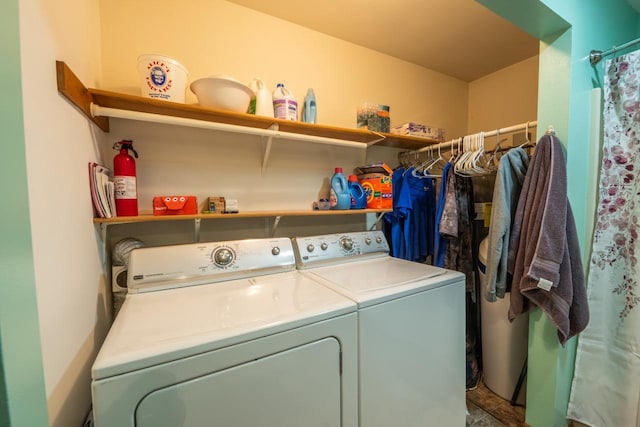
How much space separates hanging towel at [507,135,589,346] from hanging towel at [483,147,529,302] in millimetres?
51

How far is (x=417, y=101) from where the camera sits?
91.1 inches

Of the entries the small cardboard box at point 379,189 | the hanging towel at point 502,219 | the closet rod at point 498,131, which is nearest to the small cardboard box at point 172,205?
the small cardboard box at point 379,189

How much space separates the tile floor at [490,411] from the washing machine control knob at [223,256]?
1.73 meters

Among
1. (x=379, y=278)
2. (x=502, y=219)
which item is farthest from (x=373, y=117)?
(x=379, y=278)

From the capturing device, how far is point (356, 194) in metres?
1.84

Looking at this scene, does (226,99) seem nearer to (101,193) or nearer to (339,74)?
(101,193)

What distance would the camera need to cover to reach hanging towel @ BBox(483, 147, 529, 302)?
1.33 meters

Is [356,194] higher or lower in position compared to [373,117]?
lower

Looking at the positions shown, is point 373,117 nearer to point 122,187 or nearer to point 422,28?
point 422,28

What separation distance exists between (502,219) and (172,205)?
169cm

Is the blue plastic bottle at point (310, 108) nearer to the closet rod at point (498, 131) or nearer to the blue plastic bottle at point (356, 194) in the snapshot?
the blue plastic bottle at point (356, 194)

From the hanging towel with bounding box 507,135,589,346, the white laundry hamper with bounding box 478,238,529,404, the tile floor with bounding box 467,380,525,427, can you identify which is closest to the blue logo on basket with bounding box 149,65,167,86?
the hanging towel with bounding box 507,135,589,346

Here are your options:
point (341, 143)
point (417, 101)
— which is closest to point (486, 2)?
point (341, 143)

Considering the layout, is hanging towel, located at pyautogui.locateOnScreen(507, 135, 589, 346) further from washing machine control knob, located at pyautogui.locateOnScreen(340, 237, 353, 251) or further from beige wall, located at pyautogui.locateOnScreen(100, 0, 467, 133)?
beige wall, located at pyautogui.locateOnScreen(100, 0, 467, 133)
